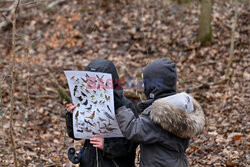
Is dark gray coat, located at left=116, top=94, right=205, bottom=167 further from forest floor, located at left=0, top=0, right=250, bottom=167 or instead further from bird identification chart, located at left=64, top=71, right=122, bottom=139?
forest floor, located at left=0, top=0, right=250, bottom=167

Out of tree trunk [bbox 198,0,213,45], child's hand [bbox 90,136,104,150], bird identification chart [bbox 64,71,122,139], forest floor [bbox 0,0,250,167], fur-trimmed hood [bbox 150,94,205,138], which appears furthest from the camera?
tree trunk [bbox 198,0,213,45]

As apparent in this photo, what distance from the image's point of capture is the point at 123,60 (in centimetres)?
816

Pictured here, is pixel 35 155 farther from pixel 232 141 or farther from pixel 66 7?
pixel 66 7

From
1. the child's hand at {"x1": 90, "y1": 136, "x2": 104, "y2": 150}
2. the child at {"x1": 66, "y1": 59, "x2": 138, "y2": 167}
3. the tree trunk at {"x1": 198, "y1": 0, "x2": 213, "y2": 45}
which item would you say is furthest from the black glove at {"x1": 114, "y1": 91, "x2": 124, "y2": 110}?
the tree trunk at {"x1": 198, "y1": 0, "x2": 213, "y2": 45}

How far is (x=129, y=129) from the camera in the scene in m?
2.39

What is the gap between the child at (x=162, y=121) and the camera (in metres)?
2.38

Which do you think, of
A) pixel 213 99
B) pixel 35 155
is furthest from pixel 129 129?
pixel 213 99

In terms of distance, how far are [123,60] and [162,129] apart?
578 centimetres

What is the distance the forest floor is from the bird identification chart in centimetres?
158

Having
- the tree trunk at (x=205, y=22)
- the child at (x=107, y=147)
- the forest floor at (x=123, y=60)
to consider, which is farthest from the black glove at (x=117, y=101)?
the tree trunk at (x=205, y=22)

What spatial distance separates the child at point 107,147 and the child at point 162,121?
23 centimetres

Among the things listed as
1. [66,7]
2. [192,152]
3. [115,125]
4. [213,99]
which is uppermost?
[66,7]

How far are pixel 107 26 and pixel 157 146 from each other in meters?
7.61

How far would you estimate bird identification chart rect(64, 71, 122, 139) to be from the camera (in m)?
2.60
